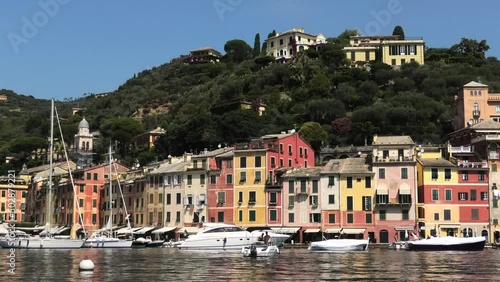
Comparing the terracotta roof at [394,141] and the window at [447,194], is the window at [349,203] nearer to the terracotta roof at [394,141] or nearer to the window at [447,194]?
the terracotta roof at [394,141]

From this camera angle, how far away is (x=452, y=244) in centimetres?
6184

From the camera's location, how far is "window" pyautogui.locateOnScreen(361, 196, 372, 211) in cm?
7838

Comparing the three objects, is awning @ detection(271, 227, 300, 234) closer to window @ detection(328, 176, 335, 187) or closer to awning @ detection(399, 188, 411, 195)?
window @ detection(328, 176, 335, 187)

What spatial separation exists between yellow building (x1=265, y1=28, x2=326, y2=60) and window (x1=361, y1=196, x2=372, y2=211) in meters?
94.9

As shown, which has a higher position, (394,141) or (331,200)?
(394,141)

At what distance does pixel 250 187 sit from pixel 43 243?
24.7m

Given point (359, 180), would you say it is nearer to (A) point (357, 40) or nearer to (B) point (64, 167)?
(B) point (64, 167)

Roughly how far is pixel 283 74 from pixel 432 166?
70.1m

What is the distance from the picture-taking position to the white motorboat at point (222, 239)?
62156mm

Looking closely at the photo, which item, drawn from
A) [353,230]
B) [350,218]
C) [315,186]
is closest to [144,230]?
[315,186]

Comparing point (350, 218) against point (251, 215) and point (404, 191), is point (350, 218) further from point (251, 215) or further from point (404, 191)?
point (251, 215)

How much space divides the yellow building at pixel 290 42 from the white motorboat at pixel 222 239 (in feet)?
364

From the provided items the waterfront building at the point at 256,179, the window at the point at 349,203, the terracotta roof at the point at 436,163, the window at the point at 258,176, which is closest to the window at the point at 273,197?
the waterfront building at the point at 256,179

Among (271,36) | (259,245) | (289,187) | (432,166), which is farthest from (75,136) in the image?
(259,245)
